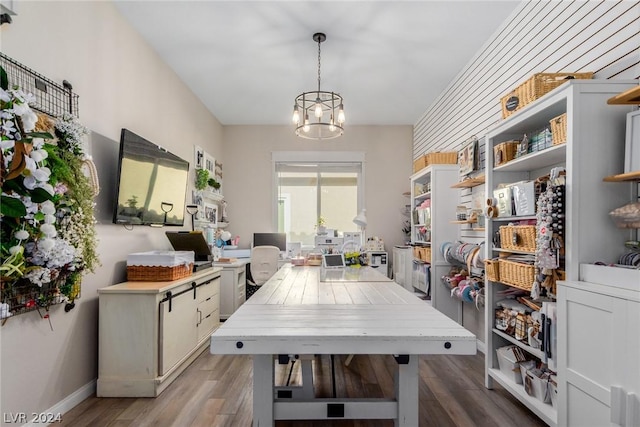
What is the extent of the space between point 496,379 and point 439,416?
67 cm

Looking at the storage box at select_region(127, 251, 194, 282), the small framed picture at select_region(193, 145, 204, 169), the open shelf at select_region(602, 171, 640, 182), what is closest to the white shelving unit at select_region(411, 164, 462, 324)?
the open shelf at select_region(602, 171, 640, 182)

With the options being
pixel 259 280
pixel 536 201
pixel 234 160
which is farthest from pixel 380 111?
pixel 536 201

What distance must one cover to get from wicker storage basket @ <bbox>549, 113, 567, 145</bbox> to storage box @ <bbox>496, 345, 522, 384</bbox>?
1540 millimetres

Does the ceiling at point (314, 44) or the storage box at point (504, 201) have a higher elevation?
the ceiling at point (314, 44)

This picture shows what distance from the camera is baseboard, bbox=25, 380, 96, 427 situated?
226 cm

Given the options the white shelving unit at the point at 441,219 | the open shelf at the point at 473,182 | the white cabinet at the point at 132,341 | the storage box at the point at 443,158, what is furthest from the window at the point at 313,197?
the white cabinet at the point at 132,341

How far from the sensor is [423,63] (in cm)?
394

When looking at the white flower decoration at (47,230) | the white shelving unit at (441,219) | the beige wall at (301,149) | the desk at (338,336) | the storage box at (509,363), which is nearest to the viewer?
the desk at (338,336)

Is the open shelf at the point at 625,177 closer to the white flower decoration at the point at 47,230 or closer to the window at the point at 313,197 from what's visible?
Result: the white flower decoration at the point at 47,230

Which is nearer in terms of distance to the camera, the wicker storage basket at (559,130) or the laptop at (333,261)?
the wicker storage basket at (559,130)

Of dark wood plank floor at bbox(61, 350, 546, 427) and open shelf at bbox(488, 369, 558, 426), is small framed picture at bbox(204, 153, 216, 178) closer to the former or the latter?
dark wood plank floor at bbox(61, 350, 546, 427)

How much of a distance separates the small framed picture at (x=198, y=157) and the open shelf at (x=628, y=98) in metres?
4.39

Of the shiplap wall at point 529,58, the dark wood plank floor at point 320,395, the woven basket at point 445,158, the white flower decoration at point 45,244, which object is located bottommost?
the dark wood plank floor at point 320,395

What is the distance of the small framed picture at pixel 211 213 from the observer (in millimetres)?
5150
